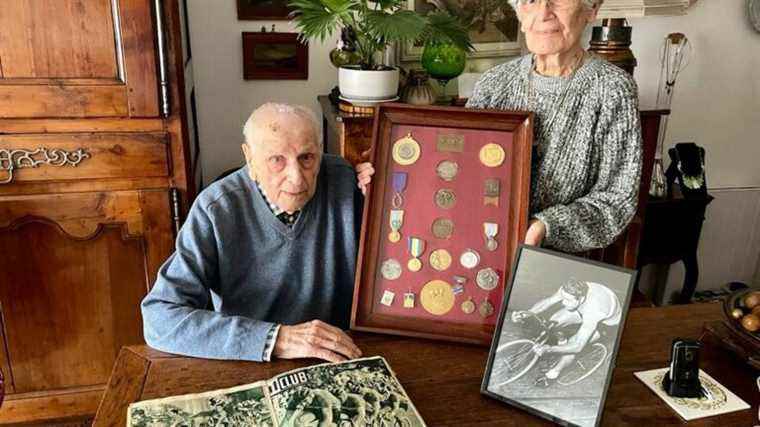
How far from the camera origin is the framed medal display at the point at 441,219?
131 cm

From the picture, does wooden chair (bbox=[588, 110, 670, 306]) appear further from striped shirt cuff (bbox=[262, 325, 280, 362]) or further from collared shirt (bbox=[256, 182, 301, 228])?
striped shirt cuff (bbox=[262, 325, 280, 362])

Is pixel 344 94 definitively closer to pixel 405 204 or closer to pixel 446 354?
pixel 405 204

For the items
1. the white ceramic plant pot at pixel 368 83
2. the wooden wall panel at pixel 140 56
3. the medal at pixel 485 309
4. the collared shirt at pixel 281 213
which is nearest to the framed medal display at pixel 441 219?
the medal at pixel 485 309

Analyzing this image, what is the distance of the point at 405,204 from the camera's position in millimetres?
1350

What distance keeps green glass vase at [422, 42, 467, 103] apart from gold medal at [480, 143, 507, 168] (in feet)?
3.28

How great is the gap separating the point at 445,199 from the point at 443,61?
109 centimetres

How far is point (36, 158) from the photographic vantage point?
74.9 inches

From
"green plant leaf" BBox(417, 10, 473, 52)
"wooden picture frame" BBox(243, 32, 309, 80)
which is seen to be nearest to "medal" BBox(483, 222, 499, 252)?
"green plant leaf" BBox(417, 10, 473, 52)

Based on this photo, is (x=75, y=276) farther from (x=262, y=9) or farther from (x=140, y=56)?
(x=262, y=9)

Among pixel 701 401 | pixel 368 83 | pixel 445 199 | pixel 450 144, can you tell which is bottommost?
pixel 701 401

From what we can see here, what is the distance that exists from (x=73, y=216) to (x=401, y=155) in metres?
1.23

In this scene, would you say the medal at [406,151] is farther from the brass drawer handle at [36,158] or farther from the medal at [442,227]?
the brass drawer handle at [36,158]

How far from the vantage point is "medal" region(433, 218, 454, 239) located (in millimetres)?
1331

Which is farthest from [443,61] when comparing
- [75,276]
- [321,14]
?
[75,276]
